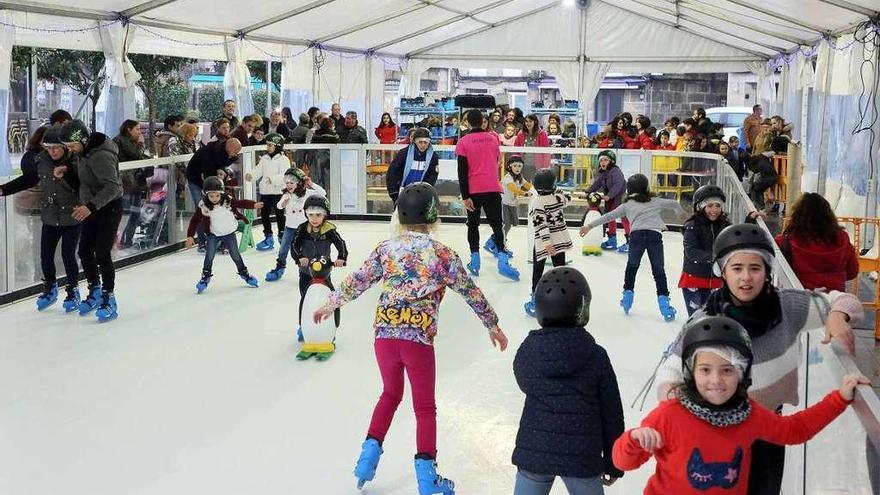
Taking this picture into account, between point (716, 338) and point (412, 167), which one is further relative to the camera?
point (412, 167)

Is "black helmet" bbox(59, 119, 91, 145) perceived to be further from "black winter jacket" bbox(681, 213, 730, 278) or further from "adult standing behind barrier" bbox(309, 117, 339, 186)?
"adult standing behind barrier" bbox(309, 117, 339, 186)

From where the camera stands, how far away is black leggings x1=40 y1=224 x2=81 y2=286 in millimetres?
7648

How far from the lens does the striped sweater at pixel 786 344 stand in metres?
2.85

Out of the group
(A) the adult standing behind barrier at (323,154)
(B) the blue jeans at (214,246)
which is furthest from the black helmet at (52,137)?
(A) the adult standing behind barrier at (323,154)

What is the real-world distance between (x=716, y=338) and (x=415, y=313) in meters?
1.70

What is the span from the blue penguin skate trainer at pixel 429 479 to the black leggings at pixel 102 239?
4.08 metres

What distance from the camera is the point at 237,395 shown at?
5.58 metres

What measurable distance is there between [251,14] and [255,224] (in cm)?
269

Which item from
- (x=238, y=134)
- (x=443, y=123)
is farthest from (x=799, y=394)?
(x=443, y=123)

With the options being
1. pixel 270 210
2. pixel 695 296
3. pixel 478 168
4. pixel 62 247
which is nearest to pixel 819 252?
pixel 695 296

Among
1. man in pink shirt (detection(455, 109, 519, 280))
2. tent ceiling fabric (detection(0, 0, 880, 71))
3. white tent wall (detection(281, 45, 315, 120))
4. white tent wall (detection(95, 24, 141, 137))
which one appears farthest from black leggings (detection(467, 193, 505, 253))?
white tent wall (detection(281, 45, 315, 120))

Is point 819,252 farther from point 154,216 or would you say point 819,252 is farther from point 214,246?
point 154,216

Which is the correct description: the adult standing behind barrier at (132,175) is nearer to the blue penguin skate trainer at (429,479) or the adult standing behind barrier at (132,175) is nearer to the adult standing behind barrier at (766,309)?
the blue penguin skate trainer at (429,479)

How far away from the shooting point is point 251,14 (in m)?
A: 13.3
